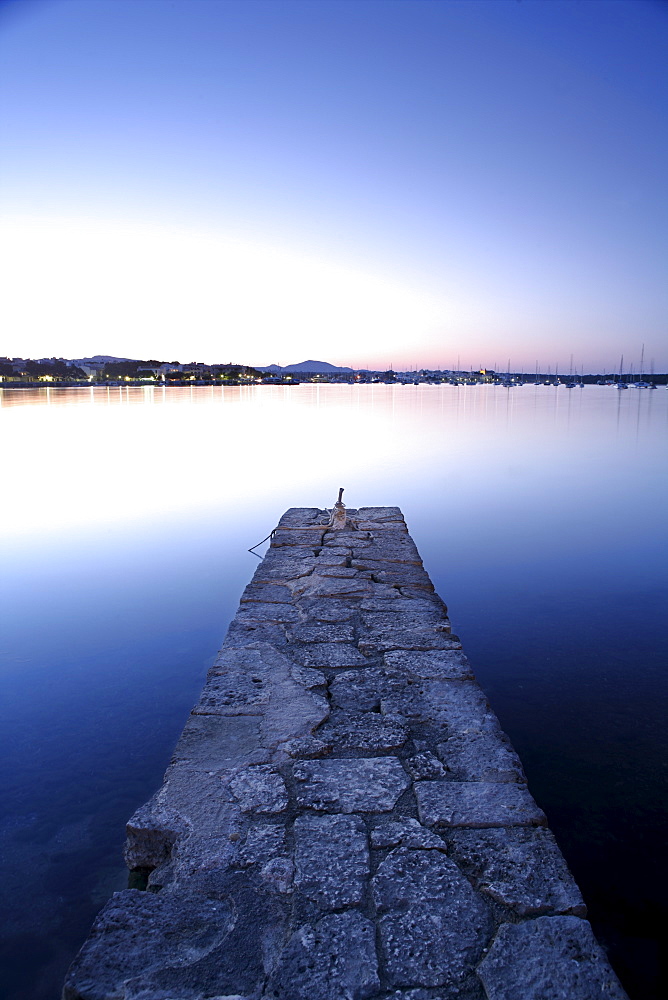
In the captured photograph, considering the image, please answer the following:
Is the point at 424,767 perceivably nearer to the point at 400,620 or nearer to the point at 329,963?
the point at 329,963

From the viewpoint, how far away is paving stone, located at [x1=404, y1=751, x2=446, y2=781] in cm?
240

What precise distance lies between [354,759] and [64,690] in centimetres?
256

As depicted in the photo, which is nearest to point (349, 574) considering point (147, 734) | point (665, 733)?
point (147, 734)

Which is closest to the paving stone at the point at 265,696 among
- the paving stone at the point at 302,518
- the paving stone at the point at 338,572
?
the paving stone at the point at 338,572

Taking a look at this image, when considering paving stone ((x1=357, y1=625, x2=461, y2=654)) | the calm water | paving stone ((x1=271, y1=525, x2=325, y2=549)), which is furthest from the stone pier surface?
paving stone ((x1=271, y1=525, x2=325, y2=549))

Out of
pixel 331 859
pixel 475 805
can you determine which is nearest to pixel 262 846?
pixel 331 859

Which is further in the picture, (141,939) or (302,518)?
(302,518)

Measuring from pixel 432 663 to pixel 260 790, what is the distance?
1.47 meters

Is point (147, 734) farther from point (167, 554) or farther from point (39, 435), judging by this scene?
point (39, 435)

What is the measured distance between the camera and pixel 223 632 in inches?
203

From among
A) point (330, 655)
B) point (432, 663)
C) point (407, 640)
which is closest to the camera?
point (432, 663)

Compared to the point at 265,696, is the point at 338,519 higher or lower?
higher

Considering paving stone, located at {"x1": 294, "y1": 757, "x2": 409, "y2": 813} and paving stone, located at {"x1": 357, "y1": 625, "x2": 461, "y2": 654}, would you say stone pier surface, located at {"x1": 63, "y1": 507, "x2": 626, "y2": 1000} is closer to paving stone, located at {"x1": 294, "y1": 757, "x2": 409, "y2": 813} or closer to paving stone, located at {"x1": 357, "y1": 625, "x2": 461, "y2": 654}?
paving stone, located at {"x1": 294, "y1": 757, "x2": 409, "y2": 813}

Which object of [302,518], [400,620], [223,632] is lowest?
[223,632]
